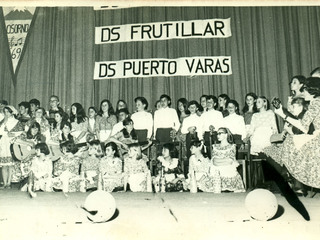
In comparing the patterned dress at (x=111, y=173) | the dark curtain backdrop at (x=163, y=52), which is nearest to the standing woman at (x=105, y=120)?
the dark curtain backdrop at (x=163, y=52)

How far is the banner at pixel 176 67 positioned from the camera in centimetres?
422

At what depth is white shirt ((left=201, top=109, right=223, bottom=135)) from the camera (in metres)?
4.16

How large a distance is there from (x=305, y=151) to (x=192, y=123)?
4.00 ft

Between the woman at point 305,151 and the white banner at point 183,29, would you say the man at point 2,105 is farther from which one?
the woman at point 305,151

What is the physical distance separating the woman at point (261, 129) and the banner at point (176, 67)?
0.60 m

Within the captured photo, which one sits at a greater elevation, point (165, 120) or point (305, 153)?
point (165, 120)

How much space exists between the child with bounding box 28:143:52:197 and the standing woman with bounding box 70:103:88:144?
391 millimetres

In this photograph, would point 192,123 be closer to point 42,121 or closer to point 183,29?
point 183,29

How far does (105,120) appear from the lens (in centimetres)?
436

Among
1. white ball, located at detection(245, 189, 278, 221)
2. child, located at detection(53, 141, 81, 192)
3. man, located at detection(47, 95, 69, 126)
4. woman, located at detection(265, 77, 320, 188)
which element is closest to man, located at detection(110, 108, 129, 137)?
child, located at detection(53, 141, 81, 192)

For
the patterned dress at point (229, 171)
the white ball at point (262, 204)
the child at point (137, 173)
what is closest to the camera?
the white ball at point (262, 204)

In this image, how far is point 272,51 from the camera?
4227 millimetres

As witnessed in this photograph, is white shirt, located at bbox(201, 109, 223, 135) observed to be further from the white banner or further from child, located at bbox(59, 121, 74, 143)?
child, located at bbox(59, 121, 74, 143)

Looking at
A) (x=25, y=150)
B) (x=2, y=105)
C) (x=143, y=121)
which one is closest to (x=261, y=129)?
(x=143, y=121)
